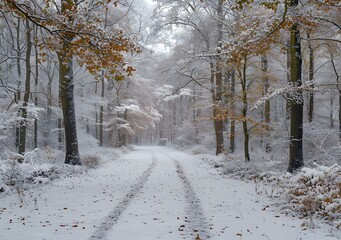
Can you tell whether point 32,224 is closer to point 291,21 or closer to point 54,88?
point 291,21

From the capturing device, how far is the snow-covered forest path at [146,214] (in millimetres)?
5855

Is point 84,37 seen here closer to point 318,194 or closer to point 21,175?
point 21,175

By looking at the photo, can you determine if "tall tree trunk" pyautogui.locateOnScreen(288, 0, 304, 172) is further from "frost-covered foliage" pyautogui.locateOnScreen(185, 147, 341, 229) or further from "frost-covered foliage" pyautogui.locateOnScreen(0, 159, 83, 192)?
"frost-covered foliage" pyautogui.locateOnScreen(0, 159, 83, 192)

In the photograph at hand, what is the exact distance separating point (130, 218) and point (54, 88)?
23837 millimetres

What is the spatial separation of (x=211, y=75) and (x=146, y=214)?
17111 millimetres

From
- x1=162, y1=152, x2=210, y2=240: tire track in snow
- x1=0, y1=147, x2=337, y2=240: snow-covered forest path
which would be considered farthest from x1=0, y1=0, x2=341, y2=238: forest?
x1=162, y1=152, x2=210, y2=240: tire track in snow

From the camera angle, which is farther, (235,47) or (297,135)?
(297,135)

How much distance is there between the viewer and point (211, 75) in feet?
76.5

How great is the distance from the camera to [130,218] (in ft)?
23.0

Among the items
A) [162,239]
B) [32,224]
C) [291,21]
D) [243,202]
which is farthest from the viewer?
[291,21]

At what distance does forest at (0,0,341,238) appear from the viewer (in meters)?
8.01

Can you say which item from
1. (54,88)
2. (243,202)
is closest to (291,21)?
(243,202)

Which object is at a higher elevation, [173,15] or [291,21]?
[173,15]

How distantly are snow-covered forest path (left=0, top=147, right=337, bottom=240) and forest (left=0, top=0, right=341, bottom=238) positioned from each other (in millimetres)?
1124
